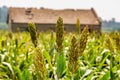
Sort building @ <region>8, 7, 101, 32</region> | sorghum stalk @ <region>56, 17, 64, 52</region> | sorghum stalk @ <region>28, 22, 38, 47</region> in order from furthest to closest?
building @ <region>8, 7, 101, 32</region>
sorghum stalk @ <region>28, 22, 38, 47</region>
sorghum stalk @ <region>56, 17, 64, 52</region>

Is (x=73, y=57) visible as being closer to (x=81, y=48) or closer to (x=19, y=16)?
(x=81, y=48)

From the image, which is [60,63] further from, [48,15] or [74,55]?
[48,15]

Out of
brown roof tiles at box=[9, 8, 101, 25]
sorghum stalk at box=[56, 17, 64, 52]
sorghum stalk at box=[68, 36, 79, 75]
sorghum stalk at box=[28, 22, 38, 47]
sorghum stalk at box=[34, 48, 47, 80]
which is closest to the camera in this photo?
sorghum stalk at box=[34, 48, 47, 80]

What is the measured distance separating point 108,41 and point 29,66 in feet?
3.42

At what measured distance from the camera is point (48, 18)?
134 ft

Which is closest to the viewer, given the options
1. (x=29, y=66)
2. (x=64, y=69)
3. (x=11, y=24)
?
(x=64, y=69)

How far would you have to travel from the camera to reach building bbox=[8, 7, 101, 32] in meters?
39.4

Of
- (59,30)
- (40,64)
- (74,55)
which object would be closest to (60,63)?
(59,30)

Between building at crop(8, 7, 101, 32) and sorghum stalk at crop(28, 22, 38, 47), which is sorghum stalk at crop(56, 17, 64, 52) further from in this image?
building at crop(8, 7, 101, 32)

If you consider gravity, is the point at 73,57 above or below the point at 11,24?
above

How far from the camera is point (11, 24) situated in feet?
125

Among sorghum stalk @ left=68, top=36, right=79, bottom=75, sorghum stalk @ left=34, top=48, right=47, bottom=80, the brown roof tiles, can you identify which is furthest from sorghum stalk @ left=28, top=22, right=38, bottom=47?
the brown roof tiles

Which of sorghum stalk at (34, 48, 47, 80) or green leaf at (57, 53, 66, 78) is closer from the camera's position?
sorghum stalk at (34, 48, 47, 80)

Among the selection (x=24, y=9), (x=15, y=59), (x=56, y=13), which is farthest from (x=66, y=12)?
(x=15, y=59)
